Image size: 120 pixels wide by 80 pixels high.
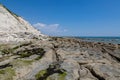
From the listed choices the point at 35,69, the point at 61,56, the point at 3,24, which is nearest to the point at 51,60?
the point at 61,56

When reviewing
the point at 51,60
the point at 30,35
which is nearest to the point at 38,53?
the point at 51,60

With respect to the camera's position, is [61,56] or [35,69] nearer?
[35,69]

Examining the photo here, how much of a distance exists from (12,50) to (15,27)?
2486 centimetres

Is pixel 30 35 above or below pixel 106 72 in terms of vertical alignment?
above

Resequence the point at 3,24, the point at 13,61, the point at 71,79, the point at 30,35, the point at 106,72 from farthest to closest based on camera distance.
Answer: the point at 3,24 → the point at 30,35 → the point at 13,61 → the point at 106,72 → the point at 71,79

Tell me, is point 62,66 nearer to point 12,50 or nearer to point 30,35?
point 12,50

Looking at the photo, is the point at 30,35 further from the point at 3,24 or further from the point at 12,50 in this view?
the point at 12,50

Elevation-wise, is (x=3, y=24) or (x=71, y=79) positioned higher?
(x=3, y=24)

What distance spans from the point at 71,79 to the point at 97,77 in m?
3.06

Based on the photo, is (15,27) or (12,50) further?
(15,27)

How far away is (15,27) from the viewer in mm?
59781

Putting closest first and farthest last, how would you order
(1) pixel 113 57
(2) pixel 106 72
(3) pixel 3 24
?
(2) pixel 106 72, (1) pixel 113 57, (3) pixel 3 24

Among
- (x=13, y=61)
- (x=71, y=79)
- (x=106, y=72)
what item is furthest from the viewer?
(x=13, y=61)

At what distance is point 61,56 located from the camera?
30.6 m
